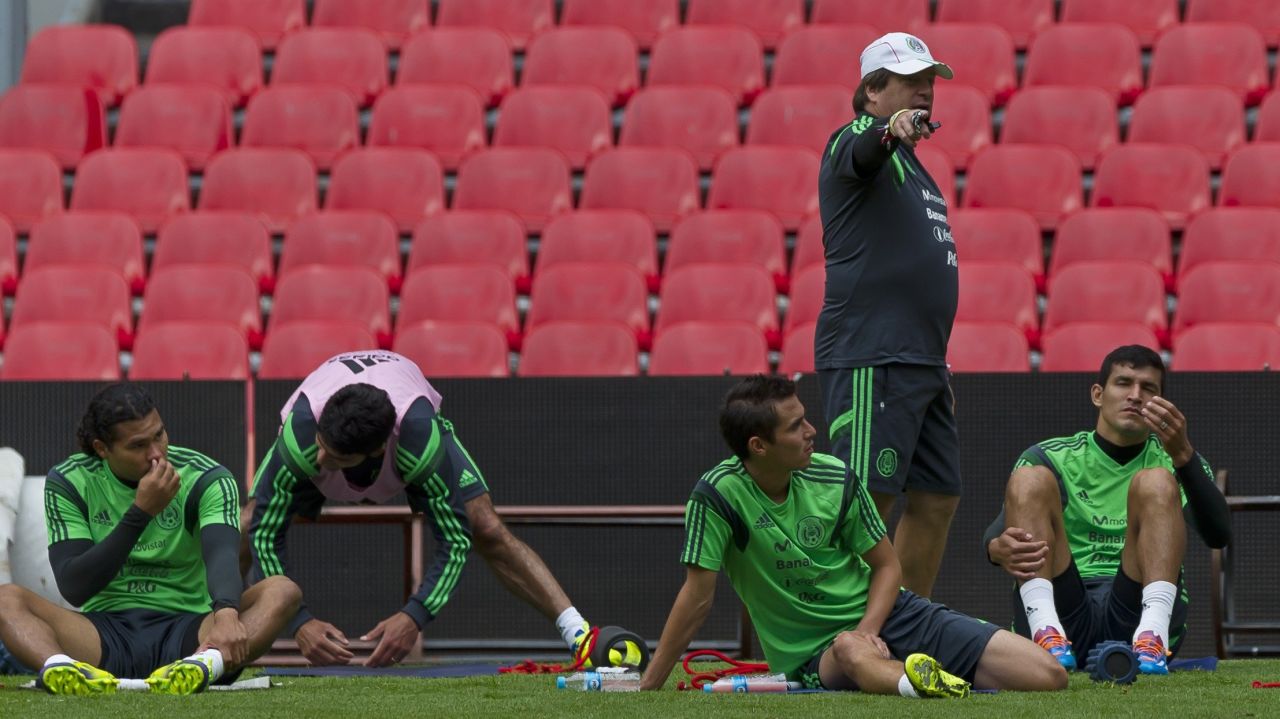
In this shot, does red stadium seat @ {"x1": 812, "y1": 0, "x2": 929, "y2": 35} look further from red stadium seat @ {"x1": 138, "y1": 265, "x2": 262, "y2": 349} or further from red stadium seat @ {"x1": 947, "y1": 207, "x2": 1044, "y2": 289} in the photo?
red stadium seat @ {"x1": 138, "y1": 265, "x2": 262, "y2": 349}

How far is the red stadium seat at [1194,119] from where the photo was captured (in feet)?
33.4

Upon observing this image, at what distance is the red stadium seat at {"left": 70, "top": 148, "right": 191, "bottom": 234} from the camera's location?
10531 mm

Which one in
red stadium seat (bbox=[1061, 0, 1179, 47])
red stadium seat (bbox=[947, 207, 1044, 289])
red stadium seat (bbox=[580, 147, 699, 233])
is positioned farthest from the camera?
red stadium seat (bbox=[1061, 0, 1179, 47])

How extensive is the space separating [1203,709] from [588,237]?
5.60 metres

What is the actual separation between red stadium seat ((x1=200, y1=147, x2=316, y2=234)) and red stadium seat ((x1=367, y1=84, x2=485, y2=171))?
0.52 meters

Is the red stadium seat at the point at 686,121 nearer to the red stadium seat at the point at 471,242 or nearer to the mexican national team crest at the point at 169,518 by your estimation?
the red stadium seat at the point at 471,242

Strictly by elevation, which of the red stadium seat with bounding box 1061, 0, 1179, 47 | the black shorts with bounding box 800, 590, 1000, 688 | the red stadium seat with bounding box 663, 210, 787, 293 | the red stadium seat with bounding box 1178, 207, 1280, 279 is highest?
the red stadium seat with bounding box 1061, 0, 1179, 47

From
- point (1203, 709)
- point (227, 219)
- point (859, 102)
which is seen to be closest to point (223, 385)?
point (227, 219)

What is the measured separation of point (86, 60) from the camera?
38.1 feet

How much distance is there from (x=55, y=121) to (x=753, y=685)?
24.4 feet

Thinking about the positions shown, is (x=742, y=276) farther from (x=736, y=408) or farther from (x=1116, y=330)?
(x=736, y=408)

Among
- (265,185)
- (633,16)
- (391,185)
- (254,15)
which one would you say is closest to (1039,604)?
(391,185)

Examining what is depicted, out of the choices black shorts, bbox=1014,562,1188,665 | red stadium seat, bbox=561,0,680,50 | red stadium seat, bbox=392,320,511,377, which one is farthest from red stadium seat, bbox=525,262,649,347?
black shorts, bbox=1014,562,1188,665

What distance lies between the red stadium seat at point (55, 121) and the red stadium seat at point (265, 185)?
3.55ft
